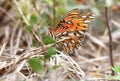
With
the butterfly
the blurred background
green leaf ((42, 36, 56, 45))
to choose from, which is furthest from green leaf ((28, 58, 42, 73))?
the blurred background

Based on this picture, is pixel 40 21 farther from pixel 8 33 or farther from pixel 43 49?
pixel 43 49

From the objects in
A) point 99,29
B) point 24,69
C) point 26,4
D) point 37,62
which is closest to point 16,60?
point 37,62

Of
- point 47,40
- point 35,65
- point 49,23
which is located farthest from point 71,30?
point 49,23

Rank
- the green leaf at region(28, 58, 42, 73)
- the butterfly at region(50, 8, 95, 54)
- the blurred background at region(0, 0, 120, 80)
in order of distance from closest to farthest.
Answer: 1. the green leaf at region(28, 58, 42, 73)
2. the butterfly at region(50, 8, 95, 54)
3. the blurred background at region(0, 0, 120, 80)

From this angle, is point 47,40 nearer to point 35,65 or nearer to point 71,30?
point 35,65

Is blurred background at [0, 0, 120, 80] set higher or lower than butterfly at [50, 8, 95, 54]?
lower

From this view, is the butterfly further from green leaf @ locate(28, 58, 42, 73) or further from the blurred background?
the blurred background
